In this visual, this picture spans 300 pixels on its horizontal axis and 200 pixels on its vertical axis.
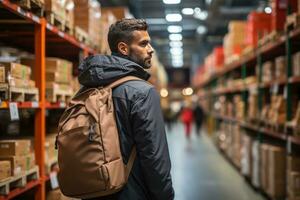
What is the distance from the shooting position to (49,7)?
14.7ft

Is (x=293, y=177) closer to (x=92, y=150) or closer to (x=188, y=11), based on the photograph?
(x=92, y=150)

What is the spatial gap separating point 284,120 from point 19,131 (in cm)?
373

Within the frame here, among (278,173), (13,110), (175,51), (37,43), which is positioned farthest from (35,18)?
(175,51)

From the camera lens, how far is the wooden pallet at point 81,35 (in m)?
5.58

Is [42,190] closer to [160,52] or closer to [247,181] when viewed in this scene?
[247,181]

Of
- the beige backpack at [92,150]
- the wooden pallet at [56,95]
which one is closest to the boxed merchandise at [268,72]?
the wooden pallet at [56,95]

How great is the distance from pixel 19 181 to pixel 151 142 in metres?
1.85

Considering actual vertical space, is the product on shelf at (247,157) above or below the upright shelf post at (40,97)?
below

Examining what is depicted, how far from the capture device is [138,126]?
258 cm

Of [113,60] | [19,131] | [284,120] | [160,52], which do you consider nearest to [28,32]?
[19,131]

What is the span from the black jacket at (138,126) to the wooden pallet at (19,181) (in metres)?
1.31

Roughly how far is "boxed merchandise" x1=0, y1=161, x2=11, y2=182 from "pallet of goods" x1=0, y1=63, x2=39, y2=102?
547 mm

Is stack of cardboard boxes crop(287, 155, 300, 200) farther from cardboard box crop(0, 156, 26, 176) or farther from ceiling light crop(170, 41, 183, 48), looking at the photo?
ceiling light crop(170, 41, 183, 48)

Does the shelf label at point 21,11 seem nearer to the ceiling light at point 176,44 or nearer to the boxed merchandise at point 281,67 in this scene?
the boxed merchandise at point 281,67
